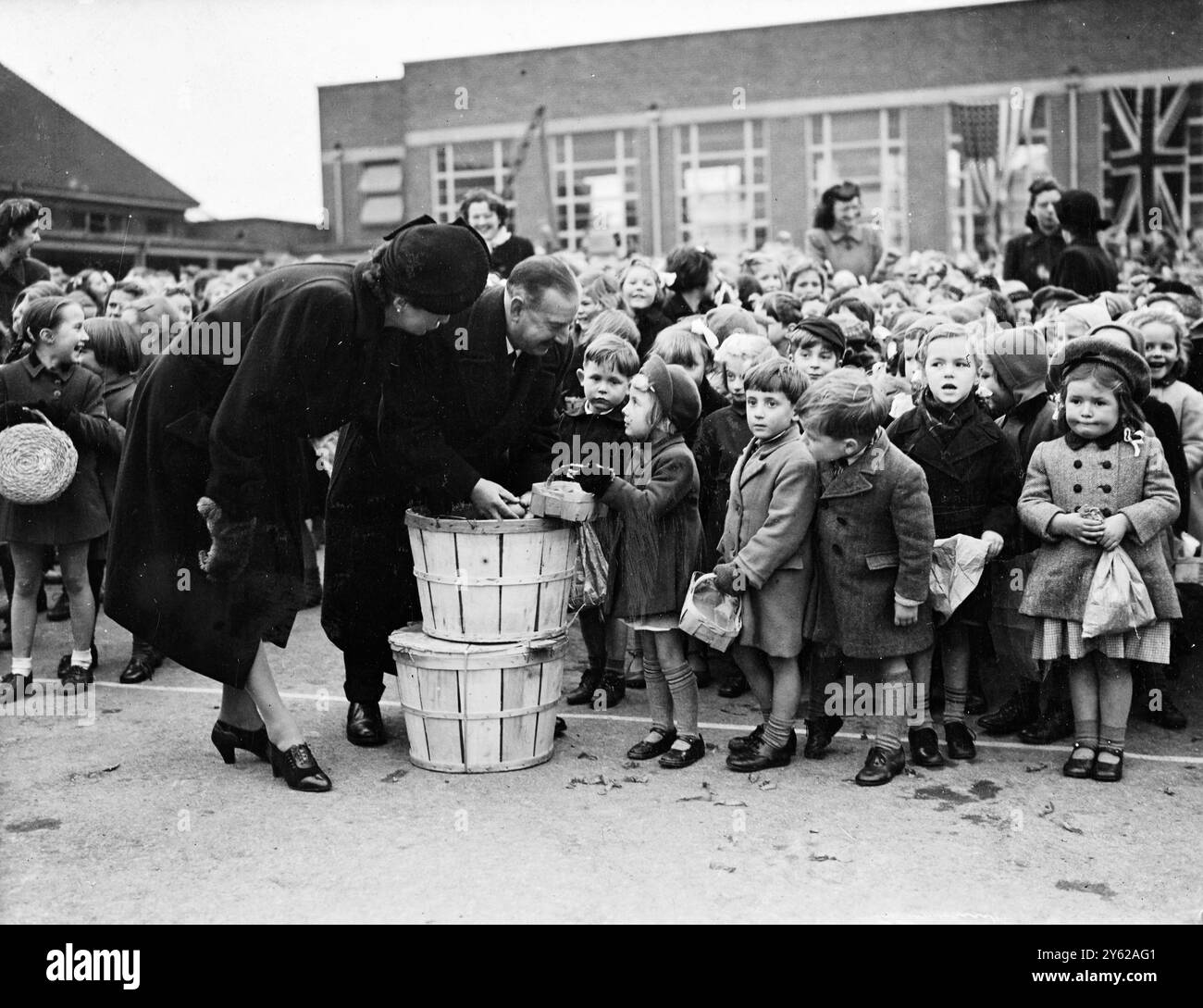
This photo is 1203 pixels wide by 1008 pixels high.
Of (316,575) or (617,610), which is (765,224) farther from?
(617,610)

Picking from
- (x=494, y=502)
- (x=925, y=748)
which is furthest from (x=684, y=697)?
(x=494, y=502)

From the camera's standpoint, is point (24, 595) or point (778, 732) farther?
point (24, 595)

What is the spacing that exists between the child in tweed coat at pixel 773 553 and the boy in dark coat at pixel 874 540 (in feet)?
0.33

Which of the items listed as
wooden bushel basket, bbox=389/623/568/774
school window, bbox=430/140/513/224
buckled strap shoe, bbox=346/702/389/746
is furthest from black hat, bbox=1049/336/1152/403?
school window, bbox=430/140/513/224

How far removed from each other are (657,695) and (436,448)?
144cm

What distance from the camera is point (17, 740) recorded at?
575cm

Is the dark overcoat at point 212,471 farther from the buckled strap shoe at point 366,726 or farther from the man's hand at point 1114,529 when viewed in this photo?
the man's hand at point 1114,529

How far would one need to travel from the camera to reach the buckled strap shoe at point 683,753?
17.4 ft

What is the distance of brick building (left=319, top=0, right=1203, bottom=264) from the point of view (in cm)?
3075

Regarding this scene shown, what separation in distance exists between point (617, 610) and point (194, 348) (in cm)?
202

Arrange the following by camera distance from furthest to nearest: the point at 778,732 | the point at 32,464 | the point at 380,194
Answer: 1. the point at 380,194
2. the point at 32,464
3. the point at 778,732

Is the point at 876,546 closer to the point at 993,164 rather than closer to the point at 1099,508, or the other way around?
the point at 1099,508

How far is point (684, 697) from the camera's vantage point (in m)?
5.40

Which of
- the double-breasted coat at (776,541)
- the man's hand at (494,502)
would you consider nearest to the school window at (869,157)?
the double-breasted coat at (776,541)
